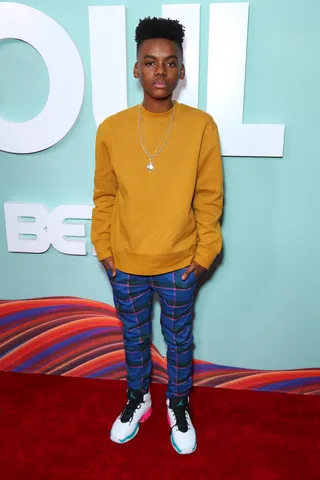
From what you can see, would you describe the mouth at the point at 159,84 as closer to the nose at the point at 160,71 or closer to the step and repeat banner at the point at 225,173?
the nose at the point at 160,71

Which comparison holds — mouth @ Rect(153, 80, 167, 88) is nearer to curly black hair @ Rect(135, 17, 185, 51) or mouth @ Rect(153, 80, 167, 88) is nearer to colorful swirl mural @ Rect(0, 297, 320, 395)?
curly black hair @ Rect(135, 17, 185, 51)

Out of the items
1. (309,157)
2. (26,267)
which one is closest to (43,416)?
(26,267)

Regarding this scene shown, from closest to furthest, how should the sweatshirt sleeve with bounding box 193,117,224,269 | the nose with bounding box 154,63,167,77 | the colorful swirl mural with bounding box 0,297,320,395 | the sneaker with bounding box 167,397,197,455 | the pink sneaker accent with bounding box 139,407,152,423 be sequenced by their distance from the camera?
the nose with bounding box 154,63,167,77, the sweatshirt sleeve with bounding box 193,117,224,269, the sneaker with bounding box 167,397,197,455, the pink sneaker accent with bounding box 139,407,152,423, the colorful swirl mural with bounding box 0,297,320,395

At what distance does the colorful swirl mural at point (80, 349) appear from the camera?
1.87 m

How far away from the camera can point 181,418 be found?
Answer: 5.29ft

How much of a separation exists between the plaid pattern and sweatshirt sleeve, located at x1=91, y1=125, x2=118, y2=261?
0.33 feet

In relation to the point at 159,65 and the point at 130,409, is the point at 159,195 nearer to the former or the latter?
the point at 159,65

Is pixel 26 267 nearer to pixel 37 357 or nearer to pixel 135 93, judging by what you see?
pixel 37 357

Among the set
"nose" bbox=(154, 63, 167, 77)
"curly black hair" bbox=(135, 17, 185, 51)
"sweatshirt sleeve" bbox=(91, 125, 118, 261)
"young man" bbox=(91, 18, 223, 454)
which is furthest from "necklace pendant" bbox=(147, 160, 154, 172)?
"curly black hair" bbox=(135, 17, 185, 51)

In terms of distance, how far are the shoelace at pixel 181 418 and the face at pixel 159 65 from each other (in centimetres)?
108

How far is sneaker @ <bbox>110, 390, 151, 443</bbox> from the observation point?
1.59m

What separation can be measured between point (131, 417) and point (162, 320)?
1.23 ft

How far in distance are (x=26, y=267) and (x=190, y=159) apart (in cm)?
88

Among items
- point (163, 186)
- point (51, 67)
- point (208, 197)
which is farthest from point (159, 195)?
point (51, 67)
